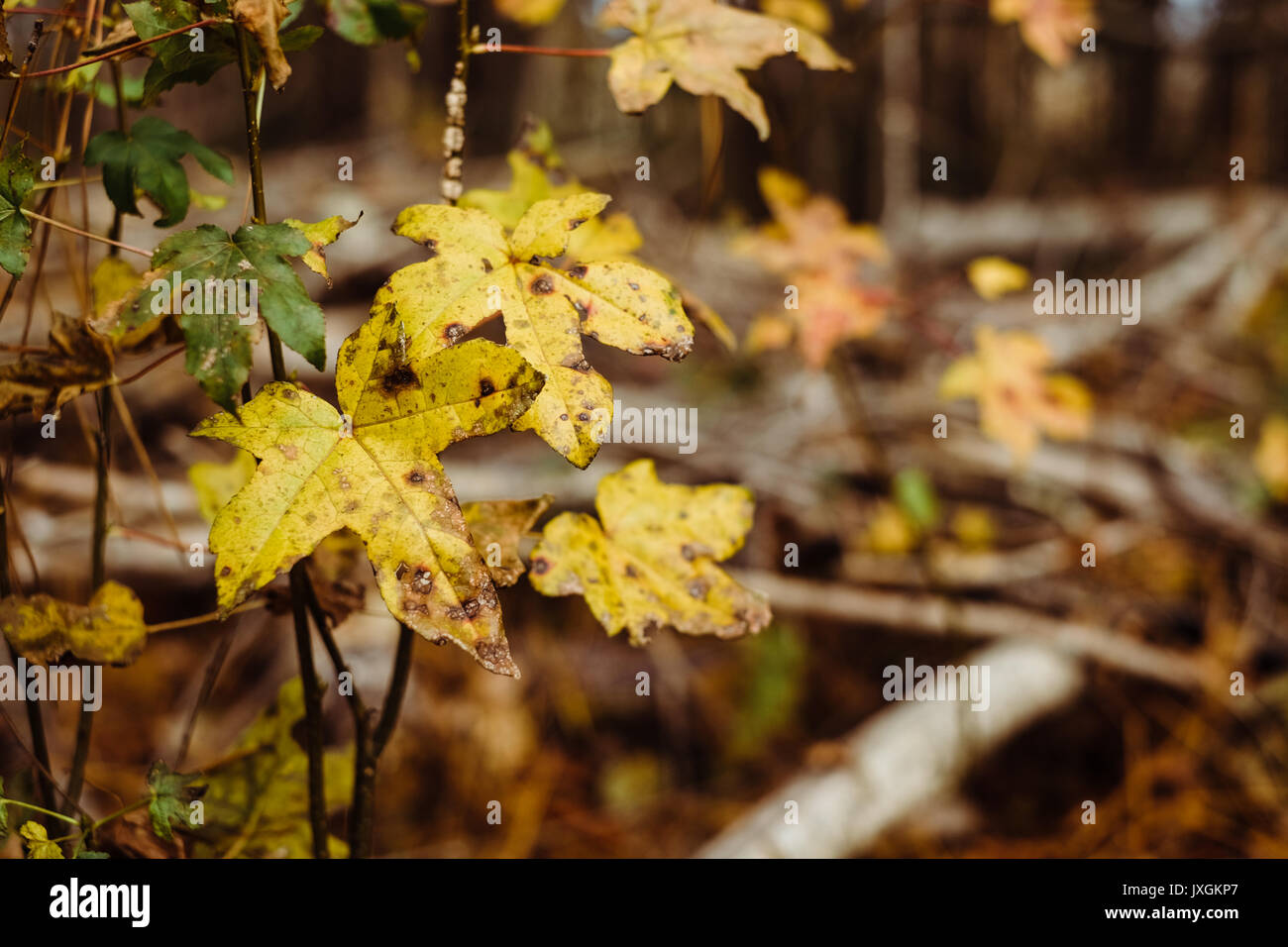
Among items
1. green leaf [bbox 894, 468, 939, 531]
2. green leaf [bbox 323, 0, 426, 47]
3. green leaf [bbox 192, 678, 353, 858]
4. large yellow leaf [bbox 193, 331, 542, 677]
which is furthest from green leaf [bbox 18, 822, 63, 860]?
green leaf [bbox 894, 468, 939, 531]

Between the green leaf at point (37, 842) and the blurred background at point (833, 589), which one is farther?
the blurred background at point (833, 589)

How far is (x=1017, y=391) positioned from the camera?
70.3 inches

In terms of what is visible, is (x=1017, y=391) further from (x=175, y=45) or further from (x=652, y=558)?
(x=175, y=45)

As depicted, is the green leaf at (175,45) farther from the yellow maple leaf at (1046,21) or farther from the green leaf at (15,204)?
the yellow maple leaf at (1046,21)

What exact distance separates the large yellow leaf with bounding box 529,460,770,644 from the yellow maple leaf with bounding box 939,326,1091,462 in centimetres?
107

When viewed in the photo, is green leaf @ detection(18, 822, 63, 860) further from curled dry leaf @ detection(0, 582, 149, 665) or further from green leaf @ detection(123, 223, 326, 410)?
green leaf @ detection(123, 223, 326, 410)

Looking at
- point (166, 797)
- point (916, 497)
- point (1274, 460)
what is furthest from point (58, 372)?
point (1274, 460)

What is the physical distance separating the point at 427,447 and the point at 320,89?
4336 millimetres

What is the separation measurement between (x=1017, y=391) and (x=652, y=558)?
1.25 m

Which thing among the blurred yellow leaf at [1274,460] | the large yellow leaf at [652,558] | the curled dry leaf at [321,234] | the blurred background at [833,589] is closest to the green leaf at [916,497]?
the blurred background at [833,589]

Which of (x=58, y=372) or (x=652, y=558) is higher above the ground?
(x=58, y=372)

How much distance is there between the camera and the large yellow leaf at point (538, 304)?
0.65 meters

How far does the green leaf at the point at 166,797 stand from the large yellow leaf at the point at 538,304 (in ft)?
1.33

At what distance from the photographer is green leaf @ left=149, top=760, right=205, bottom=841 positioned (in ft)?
2.38
